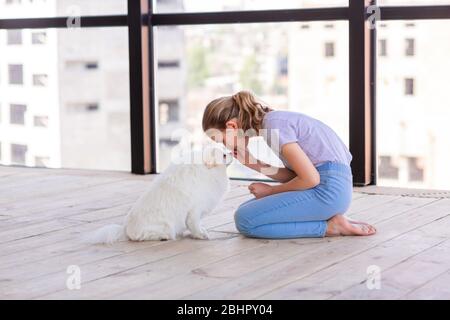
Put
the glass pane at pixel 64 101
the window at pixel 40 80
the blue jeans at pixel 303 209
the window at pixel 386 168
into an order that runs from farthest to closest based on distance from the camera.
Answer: the window at pixel 40 80 → the glass pane at pixel 64 101 → the window at pixel 386 168 → the blue jeans at pixel 303 209

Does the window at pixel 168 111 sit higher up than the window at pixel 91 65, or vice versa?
the window at pixel 91 65

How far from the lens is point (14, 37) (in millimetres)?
5504

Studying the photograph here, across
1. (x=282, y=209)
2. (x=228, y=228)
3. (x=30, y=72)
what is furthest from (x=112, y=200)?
(x=30, y=72)

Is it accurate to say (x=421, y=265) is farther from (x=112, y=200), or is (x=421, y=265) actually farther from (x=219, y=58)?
(x=219, y=58)

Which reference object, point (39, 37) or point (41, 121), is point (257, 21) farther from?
point (41, 121)

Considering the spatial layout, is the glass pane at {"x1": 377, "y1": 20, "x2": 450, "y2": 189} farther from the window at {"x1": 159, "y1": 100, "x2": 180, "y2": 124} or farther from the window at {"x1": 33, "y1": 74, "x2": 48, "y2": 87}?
the window at {"x1": 33, "y1": 74, "x2": 48, "y2": 87}

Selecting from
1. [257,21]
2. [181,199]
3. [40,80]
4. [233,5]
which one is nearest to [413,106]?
[257,21]

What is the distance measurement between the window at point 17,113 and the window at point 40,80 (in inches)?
8.0

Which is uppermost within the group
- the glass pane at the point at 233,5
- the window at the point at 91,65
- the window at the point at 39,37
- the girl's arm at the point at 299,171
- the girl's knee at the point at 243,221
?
the glass pane at the point at 233,5

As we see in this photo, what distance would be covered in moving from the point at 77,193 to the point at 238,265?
1.76 meters

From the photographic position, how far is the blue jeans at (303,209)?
3.08 metres

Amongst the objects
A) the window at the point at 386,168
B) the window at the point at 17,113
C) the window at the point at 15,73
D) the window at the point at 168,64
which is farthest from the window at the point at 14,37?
the window at the point at 386,168

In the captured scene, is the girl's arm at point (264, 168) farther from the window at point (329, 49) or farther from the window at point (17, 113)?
the window at point (17, 113)

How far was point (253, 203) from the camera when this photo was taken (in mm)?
3152
